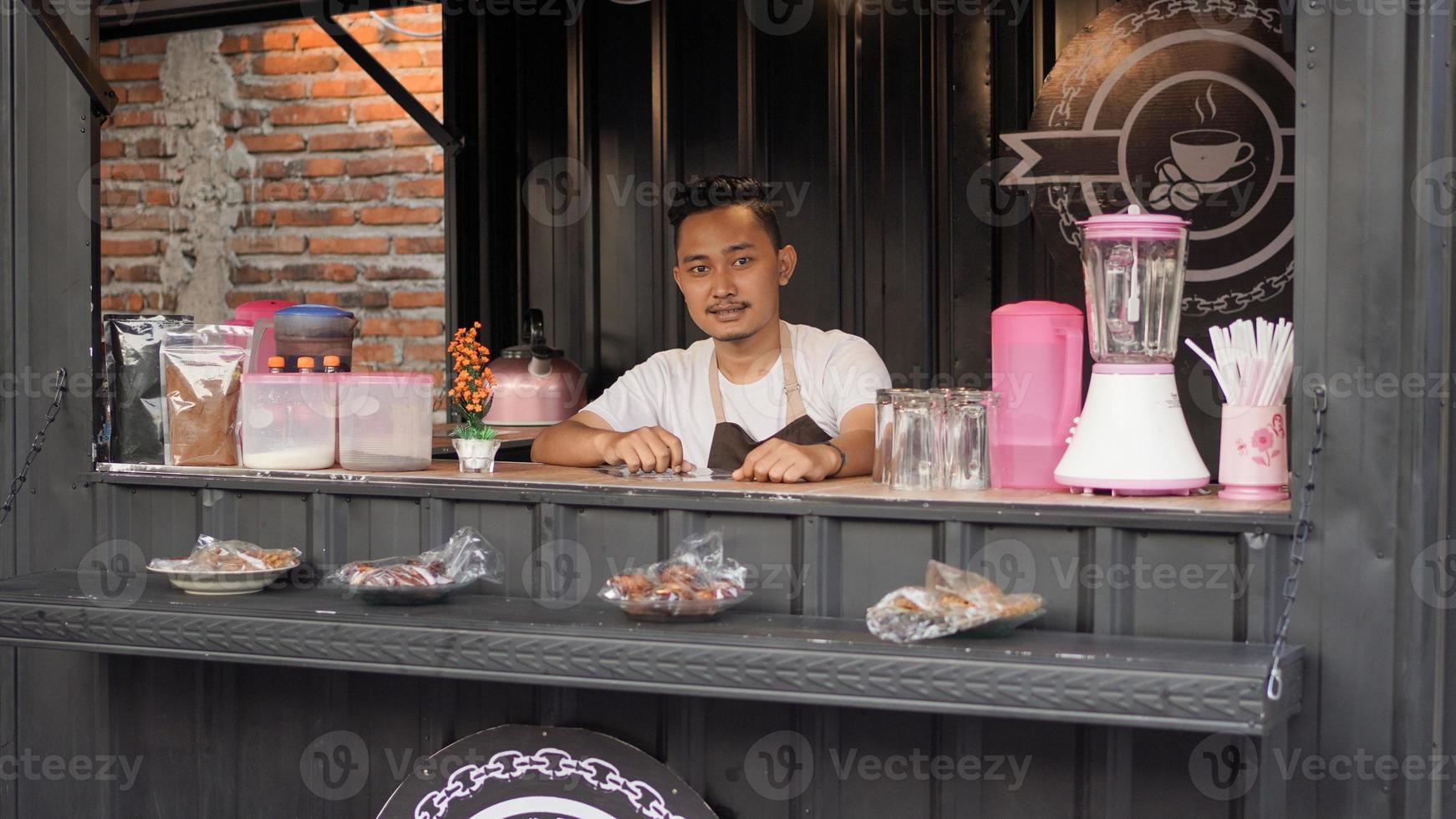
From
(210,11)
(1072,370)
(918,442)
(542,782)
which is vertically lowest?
(542,782)

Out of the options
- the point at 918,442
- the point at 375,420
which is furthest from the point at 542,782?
the point at 918,442

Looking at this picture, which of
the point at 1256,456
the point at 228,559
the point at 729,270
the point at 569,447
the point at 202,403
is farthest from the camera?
the point at 729,270

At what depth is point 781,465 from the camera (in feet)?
8.37

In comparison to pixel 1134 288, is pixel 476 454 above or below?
below

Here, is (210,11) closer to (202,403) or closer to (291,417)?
(202,403)

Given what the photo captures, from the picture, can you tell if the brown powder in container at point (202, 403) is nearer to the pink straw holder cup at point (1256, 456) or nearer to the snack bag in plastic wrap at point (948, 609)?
the snack bag in plastic wrap at point (948, 609)

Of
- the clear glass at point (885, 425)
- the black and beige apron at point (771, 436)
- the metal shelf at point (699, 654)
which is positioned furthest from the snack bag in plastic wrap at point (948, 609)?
the black and beige apron at point (771, 436)

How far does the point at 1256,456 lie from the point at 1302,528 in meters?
0.22

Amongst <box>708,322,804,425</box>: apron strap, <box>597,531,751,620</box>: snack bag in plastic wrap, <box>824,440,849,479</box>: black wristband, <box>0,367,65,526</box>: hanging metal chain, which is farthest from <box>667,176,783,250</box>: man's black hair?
<box>0,367,65,526</box>: hanging metal chain

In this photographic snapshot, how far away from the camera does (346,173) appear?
5.21 meters

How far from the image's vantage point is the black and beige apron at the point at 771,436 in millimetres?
3299

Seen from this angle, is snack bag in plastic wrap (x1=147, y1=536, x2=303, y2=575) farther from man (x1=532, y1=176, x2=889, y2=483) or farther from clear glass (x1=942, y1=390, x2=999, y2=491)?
clear glass (x1=942, y1=390, x2=999, y2=491)

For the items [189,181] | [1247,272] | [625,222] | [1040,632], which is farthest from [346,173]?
[1040,632]

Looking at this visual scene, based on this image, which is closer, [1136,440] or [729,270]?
[1136,440]
